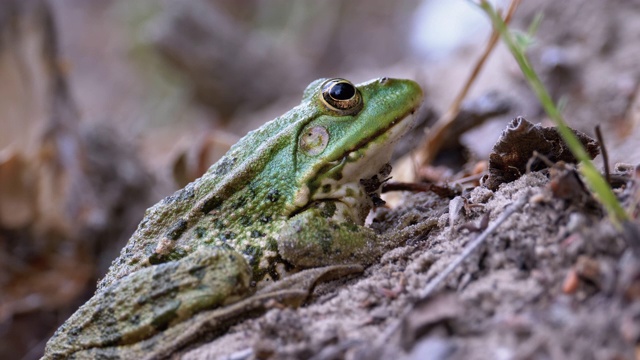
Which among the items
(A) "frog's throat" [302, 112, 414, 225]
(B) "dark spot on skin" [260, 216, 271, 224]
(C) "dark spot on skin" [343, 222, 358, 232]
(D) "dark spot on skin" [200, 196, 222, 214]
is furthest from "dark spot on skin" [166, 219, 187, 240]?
(C) "dark spot on skin" [343, 222, 358, 232]

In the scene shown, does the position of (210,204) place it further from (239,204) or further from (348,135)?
(348,135)

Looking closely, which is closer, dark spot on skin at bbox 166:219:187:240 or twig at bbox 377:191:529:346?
twig at bbox 377:191:529:346

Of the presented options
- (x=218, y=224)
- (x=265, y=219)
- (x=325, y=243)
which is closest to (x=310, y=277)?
(x=325, y=243)

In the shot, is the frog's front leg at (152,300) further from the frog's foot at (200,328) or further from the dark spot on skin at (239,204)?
the dark spot on skin at (239,204)

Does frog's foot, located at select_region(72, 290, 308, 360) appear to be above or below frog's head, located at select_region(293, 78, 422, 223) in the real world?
below

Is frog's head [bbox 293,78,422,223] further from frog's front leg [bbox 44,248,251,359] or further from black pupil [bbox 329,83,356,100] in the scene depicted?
frog's front leg [bbox 44,248,251,359]

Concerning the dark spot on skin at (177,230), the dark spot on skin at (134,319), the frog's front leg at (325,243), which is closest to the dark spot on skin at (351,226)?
the frog's front leg at (325,243)

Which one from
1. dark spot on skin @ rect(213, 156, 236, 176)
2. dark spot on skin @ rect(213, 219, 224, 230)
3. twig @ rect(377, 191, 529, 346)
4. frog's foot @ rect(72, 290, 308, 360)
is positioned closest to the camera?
twig @ rect(377, 191, 529, 346)

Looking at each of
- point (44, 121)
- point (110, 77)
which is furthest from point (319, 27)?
point (44, 121)
